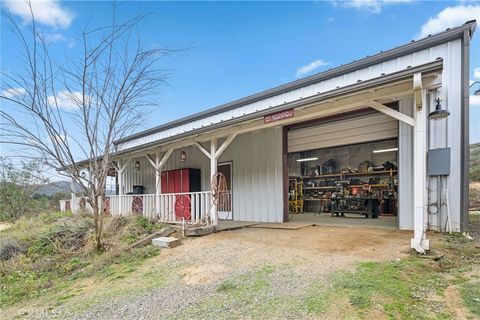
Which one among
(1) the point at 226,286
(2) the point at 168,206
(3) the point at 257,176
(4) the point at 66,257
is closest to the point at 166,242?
(4) the point at 66,257

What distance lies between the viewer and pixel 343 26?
408 inches

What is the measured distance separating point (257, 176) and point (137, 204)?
4032 mm

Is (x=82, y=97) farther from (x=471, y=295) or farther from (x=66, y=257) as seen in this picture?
(x=471, y=295)

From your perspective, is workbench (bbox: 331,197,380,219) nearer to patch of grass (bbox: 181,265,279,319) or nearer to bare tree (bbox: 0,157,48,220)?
patch of grass (bbox: 181,265,279,319)

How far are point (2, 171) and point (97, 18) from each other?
13.9 m

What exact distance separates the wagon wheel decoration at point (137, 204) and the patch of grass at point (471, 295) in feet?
27.5

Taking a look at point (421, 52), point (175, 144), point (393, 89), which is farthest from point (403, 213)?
point (175, 144)

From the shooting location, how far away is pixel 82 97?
633 cm

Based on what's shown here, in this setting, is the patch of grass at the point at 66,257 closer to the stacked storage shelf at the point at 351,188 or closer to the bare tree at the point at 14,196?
the stacked storage shelf at the point at 351,188

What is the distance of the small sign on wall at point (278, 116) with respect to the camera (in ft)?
18.7

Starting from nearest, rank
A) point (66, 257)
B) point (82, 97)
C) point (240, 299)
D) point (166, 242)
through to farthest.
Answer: point (240, 299) < point (166, 242) < point (82, 97) < point (66, 257)

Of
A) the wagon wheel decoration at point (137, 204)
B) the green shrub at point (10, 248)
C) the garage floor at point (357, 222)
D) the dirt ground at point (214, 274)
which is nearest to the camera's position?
the dirt ground at point (214, 274)

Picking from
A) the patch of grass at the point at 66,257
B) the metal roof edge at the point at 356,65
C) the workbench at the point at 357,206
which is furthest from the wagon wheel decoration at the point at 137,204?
the workbench at the point at 357,206

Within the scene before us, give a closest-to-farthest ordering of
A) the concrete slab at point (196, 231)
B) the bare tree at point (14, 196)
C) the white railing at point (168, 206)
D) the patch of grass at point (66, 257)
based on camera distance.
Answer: the patch of grass at point (66, 257) < the concrete slab at point (196, 231) < the white railing at point (168, 206) < the bare tree at point (14, 196)
